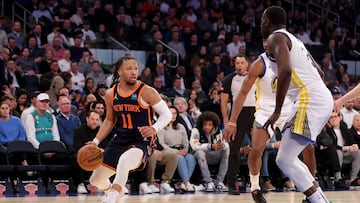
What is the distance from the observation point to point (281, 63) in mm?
6945

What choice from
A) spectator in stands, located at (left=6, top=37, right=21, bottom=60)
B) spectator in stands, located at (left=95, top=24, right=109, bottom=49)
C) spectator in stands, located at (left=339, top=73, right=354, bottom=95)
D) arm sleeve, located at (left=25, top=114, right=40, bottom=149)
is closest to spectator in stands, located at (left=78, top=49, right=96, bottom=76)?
spectator in stands, located at (left=6, top=37, right=21, bottom=60)

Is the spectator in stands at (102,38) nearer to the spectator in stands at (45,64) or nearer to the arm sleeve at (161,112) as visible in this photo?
the spectator in stands at (45,64)

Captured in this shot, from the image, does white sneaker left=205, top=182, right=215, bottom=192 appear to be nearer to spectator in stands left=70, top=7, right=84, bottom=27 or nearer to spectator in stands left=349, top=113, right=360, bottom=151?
spectator in stands left=349, top=113, right=360, bottom=151

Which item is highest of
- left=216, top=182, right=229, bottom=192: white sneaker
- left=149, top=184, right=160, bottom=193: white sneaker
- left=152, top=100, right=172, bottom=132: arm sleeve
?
left=152, top=100, right=172, bottom=132: arm sleeve

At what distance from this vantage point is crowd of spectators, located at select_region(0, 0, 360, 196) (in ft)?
45.1

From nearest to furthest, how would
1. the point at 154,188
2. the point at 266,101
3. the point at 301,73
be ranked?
the point at 301,73 → the point at 266,101 → the point at 154,188

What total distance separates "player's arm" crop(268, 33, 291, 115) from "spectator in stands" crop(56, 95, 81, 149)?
7.07m

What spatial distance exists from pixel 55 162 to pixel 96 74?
12.8ft

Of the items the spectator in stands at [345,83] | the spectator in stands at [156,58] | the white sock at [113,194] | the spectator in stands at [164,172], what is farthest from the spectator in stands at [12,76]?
the spectator in stands at [345,83]

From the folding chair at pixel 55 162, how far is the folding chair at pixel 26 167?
11 centimetres

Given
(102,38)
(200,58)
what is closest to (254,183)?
(200,58)

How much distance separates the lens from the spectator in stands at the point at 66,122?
44.6 feet

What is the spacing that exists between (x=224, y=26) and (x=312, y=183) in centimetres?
1553

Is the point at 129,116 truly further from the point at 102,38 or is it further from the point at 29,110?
the point at 102,38
